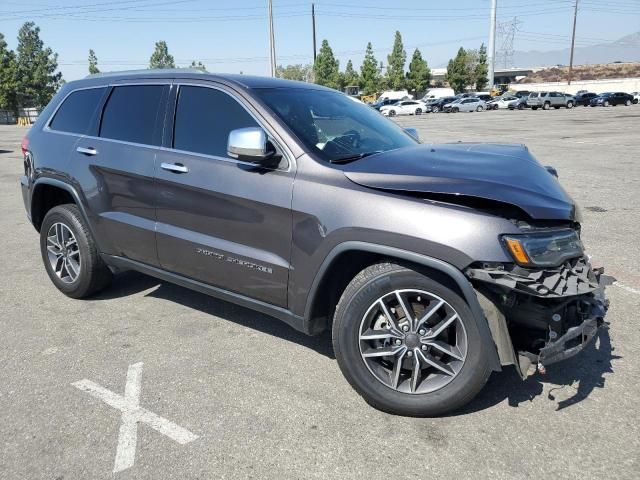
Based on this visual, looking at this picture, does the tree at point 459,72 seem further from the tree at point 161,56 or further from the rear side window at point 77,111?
the rear side window at point 77,111

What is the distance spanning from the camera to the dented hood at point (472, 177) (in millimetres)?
2656

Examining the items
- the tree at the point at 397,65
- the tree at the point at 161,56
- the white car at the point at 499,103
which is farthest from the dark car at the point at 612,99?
the tree at the point at 161,56

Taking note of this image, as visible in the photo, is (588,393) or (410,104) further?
(410,104)

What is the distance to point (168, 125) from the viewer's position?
3816 millimetres

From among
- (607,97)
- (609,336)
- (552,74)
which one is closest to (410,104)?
(607,97)

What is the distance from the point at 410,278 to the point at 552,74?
127255 millimetres

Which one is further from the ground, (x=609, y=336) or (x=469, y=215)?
(x=469, y=215)

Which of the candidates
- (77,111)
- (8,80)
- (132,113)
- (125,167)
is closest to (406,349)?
(125,167)

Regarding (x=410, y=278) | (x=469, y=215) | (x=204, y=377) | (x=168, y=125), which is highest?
(x=168, y=125)

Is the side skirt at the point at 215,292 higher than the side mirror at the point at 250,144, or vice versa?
the side mirror at the point at 250,144

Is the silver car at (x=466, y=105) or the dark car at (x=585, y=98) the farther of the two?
the silver car at (x=466, y=105)

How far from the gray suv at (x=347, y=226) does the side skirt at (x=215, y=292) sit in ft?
0.05

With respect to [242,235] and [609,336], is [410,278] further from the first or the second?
[609,336]

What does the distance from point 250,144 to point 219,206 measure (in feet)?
1.79
